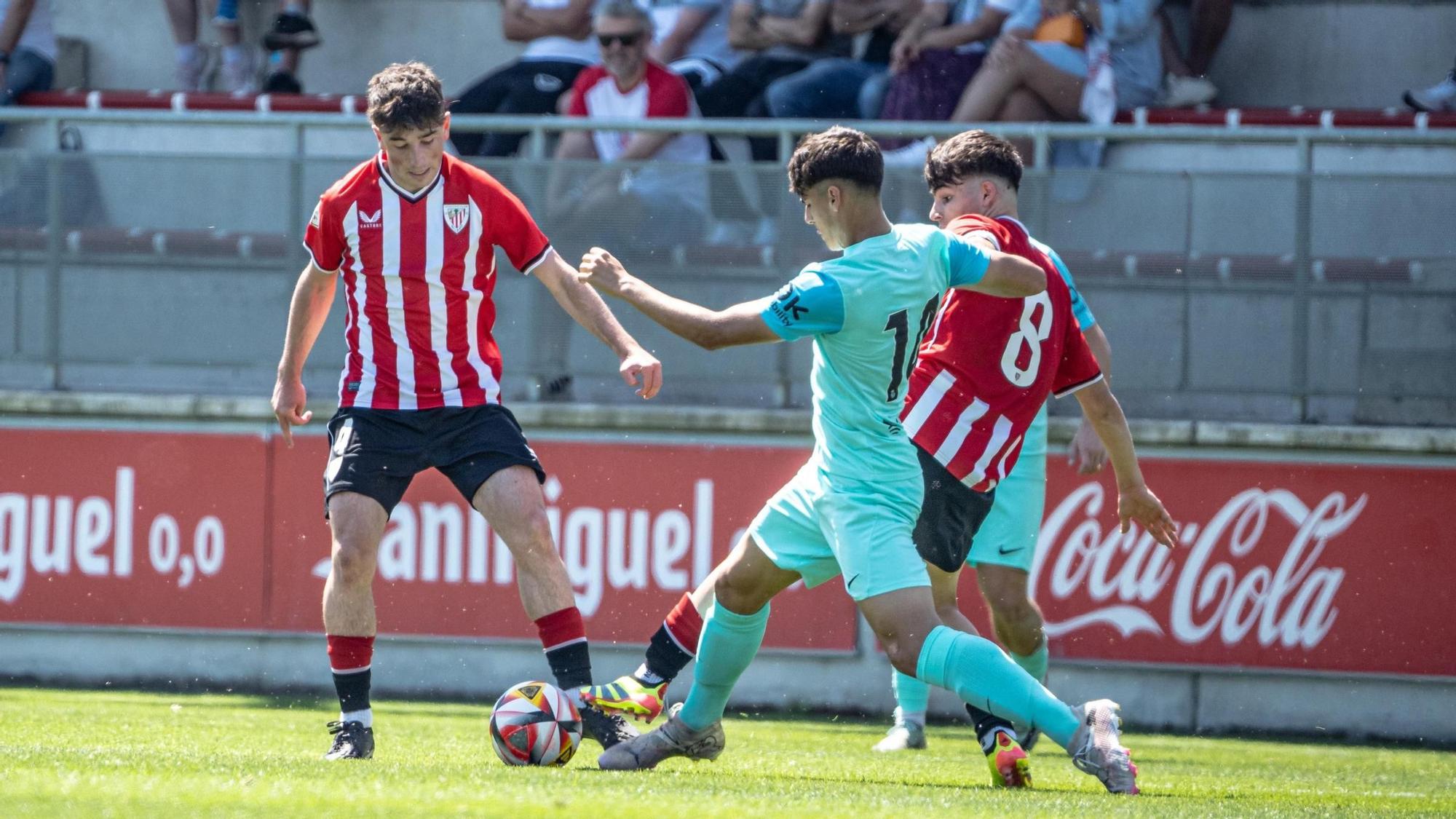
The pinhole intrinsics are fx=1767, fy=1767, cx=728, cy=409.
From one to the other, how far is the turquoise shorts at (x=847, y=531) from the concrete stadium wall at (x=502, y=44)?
310 inches

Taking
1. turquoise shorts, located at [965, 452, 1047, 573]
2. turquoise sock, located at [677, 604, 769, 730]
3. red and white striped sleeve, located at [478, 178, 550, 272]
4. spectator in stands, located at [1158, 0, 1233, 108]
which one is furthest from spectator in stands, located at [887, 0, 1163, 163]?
turquoise sock, located at [677, 604, 769, 730]

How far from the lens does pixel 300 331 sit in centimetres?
593

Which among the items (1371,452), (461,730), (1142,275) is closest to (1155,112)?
(1142,275)

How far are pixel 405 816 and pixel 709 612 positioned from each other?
167cm

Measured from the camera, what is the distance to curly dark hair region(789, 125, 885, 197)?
479cm

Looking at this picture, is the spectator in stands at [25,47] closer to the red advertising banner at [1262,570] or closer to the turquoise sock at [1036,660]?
the red advertising banner at [1262,570]

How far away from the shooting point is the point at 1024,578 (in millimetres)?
6664

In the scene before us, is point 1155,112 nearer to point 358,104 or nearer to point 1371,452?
point 1371,452

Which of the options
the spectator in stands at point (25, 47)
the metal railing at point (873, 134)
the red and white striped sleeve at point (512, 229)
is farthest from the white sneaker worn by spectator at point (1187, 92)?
the spectator in stands at point (25, 47)

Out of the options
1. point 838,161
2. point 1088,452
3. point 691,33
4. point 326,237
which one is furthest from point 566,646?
point 691,33

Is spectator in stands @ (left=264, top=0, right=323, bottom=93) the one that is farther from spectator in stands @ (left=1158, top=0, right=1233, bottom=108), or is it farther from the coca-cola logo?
the coca-cola logo

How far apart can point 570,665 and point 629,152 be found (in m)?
4.53

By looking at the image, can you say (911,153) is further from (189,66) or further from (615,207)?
(189,66)

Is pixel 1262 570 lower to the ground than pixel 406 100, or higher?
lower
